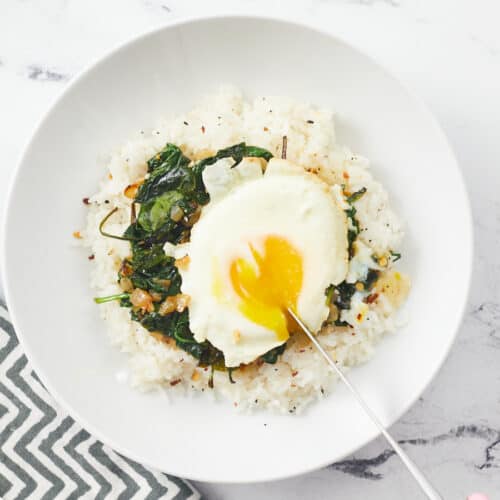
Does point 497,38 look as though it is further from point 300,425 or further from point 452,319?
point 300,425

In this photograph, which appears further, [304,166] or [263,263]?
[304,166]

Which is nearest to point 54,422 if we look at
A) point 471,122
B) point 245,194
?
point 245,194

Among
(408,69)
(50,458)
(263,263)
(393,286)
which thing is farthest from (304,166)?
(50,458)

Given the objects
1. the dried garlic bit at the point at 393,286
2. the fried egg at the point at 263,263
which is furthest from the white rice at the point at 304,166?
the fried egg at the point at 263,263

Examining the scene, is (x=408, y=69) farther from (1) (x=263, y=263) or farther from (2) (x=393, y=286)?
(1) (x=263, y=263)

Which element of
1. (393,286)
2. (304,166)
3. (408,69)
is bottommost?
(393,286)

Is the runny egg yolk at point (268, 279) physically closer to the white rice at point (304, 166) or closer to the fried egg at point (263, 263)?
the fried egg at point (263, 263)
